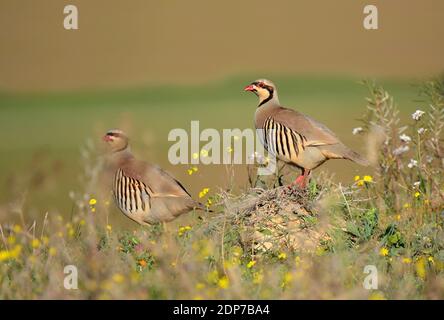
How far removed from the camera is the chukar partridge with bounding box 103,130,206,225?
6062mm

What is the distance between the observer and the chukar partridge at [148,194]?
606 cm

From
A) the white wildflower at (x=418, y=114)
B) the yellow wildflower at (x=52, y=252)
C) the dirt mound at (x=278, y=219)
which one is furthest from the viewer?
the white wildflower at (x=418, y=114)

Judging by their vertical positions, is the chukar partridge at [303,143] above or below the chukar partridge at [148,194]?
above

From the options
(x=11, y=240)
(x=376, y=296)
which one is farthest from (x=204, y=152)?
(x=376, y=296)

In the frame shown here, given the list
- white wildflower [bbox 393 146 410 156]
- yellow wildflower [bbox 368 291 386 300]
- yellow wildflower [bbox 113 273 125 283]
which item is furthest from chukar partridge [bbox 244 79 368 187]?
yellow wildflower [bbox 113 273 125 283]

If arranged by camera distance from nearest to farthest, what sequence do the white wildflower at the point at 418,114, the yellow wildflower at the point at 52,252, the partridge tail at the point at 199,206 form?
the yellow wildflower at the point at 52,252 < the partridge tail at the point at 199,206 < the white wildflower at the point at 418,114

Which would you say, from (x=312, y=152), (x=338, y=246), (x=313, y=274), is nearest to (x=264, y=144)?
(x=312, y=152)

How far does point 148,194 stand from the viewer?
6.13 m

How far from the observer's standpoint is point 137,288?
13.4ft

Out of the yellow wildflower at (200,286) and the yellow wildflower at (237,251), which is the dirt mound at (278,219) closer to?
the yellow wildflower at (237,251)

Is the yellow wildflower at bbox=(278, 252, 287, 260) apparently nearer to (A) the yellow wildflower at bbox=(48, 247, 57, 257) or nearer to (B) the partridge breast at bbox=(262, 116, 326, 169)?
(B) the partridge breast at bbox=(262, 116, 326, 169)

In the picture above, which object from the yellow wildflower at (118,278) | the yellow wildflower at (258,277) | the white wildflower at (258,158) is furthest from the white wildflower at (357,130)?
the yellow wildflower at (118,278)

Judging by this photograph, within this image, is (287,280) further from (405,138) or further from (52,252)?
(405,138)
